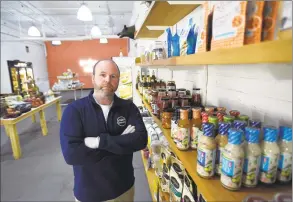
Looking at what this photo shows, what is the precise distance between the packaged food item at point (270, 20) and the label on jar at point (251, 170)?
38 cm

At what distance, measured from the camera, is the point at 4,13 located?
6.86 metres

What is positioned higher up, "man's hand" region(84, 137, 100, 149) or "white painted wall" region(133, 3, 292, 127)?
"white painted wall" region(133, 3, 292, 127)

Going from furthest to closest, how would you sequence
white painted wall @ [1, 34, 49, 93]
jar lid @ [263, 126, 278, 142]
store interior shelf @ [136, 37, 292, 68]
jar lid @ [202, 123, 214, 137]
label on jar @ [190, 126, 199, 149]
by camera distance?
1. white painted wall @ [1, 34, 49, 93]
2. label on jar @ [190, 126, 199, 149]
3. jar lid @ [202, 123, 214, 137]
4. jar lid @ [263, 126, 278, 142]
5. store interior shelf @ [136, 37, 292, 68]

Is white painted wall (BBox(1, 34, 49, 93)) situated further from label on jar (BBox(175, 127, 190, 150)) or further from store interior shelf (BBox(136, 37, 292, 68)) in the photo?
store interior shelf (BBox(136, 37, 292, 68))

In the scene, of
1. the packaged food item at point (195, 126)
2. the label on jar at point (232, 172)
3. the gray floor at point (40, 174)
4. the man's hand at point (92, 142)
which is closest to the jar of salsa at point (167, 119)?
the packaged food item at point (195, 126)

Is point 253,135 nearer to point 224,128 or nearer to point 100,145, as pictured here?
point 224,128

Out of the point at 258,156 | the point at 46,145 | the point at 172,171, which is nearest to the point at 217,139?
the point at 258,156

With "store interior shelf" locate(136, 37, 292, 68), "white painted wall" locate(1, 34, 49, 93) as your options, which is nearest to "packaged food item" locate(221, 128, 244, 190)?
→ "store interior shelf" locate(136, 37, 292, 68)

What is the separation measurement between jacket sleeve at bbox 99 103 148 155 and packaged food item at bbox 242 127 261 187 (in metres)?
0.89

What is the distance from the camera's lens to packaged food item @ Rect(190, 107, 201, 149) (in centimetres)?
96

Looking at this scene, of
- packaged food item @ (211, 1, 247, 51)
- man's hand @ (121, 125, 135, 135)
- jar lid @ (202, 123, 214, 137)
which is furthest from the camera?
man's hand @ (121, 125, 135, 135)

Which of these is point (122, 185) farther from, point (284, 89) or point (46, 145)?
point (46, 145)

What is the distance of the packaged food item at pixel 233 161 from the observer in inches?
24.1

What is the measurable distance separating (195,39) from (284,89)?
1.57 ft
